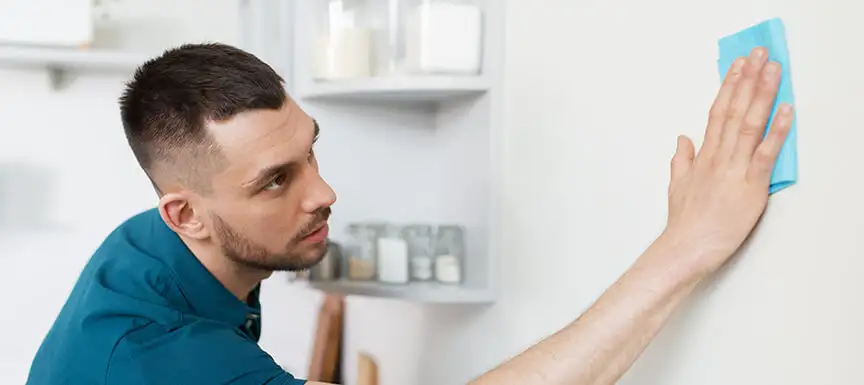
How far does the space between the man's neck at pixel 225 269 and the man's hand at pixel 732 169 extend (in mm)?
553

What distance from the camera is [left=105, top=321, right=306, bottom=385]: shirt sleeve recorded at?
912 millimetres

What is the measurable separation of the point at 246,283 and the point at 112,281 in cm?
17

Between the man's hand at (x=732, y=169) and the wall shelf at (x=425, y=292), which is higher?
the man's hand at (x=732, y=169)

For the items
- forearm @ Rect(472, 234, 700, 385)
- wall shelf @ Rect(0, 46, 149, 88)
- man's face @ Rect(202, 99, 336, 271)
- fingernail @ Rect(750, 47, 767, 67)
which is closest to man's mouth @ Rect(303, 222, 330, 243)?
man's face @ Rect(202, 99, 336, 271)

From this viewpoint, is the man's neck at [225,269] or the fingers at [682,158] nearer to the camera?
the fingers at [682,158]

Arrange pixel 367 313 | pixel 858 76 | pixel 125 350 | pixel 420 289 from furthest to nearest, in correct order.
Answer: pixel 367 313
pixel 420 289
pixel 125 350
pixel 858 76

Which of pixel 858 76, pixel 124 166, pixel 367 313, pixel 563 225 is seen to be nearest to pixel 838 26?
pixel 858 76

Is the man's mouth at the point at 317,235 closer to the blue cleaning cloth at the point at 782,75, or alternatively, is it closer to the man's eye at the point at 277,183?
the man's eye at the point at 277,183

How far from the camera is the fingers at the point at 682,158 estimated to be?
0.82 m

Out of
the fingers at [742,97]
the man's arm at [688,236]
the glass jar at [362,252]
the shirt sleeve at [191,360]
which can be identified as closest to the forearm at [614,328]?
the man's arm at [688,236]

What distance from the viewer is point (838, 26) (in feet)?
2.20

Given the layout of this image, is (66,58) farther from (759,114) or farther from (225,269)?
(759,114)

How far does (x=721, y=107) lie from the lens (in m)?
0.76

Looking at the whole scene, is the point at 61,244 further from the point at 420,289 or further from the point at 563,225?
the point at 563,225
